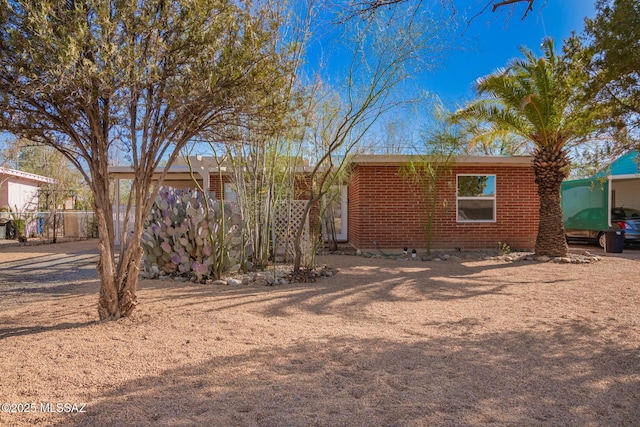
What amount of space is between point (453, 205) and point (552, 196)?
98.3 inches

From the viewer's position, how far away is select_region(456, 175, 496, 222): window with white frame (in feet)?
38.8

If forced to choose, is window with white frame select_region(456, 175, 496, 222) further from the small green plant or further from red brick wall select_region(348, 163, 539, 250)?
the small green plant

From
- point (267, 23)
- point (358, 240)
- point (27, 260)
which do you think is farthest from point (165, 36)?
point (27, 260)

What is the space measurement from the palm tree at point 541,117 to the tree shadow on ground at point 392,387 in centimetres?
655

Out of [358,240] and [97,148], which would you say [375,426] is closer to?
[97,148]

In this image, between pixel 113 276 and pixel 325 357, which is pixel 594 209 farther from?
pixel 113 276

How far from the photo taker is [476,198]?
11.8 meters

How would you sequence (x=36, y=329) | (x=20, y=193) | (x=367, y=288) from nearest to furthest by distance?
(x=36, y=329), (x=367, y=288), (x=20, y=193)

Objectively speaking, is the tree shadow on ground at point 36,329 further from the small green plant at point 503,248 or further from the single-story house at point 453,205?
the small green plant at point 503,248

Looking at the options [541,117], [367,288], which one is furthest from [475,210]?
[367,288]

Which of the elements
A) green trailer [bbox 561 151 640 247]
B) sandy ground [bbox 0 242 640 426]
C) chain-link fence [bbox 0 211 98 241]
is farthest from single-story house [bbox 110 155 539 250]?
chain-link fence [bbox 0 211 98 241]

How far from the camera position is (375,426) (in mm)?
2389

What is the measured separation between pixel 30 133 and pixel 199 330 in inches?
95.7

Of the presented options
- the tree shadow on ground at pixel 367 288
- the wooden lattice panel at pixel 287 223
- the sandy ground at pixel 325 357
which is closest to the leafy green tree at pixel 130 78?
the sandy ground at pixel 325 357
